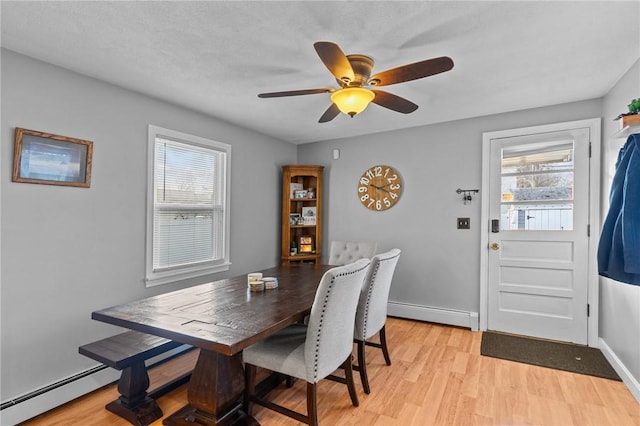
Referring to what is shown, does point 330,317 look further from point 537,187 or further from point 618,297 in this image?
point 537,187

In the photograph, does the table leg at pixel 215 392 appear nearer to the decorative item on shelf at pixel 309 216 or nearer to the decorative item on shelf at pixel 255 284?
the decorative item on shelf at pixel 255 284

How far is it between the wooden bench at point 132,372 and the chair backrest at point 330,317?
97cm

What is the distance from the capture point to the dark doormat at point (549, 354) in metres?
2.62

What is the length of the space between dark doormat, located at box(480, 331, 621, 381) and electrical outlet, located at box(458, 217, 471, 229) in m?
1.16

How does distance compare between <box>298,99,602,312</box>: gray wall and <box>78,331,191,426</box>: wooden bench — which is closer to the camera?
<box>78,331,191,426</box>: wooden bench

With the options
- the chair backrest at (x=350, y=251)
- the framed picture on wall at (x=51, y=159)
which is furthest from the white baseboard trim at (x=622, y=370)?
the framed picture on wall at (x=51, y=159)

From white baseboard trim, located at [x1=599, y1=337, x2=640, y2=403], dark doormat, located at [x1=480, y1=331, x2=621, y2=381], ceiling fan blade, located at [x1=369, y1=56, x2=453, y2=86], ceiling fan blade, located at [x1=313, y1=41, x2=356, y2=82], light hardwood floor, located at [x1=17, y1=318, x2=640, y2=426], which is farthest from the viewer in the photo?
dark doormat, located at [x1=480, y1=331, x2=621, y2=381]

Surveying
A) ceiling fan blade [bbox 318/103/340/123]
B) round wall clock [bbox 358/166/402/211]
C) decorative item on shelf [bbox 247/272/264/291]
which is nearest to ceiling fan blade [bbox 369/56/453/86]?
ceiling fan blade [bbox 318/103/340/123]

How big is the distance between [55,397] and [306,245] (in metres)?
2.94

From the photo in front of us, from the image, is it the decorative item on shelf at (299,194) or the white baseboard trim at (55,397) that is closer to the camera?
the white baseboard trim at (55,397)

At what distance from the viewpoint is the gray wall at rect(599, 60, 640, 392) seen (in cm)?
223

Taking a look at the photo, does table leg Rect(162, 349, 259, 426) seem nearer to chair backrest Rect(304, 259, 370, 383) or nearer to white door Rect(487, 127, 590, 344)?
chair backrest Rect(304, 259, 370, 383)

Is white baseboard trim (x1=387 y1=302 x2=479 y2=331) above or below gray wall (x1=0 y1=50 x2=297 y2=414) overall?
below

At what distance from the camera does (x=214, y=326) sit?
1597 mm
